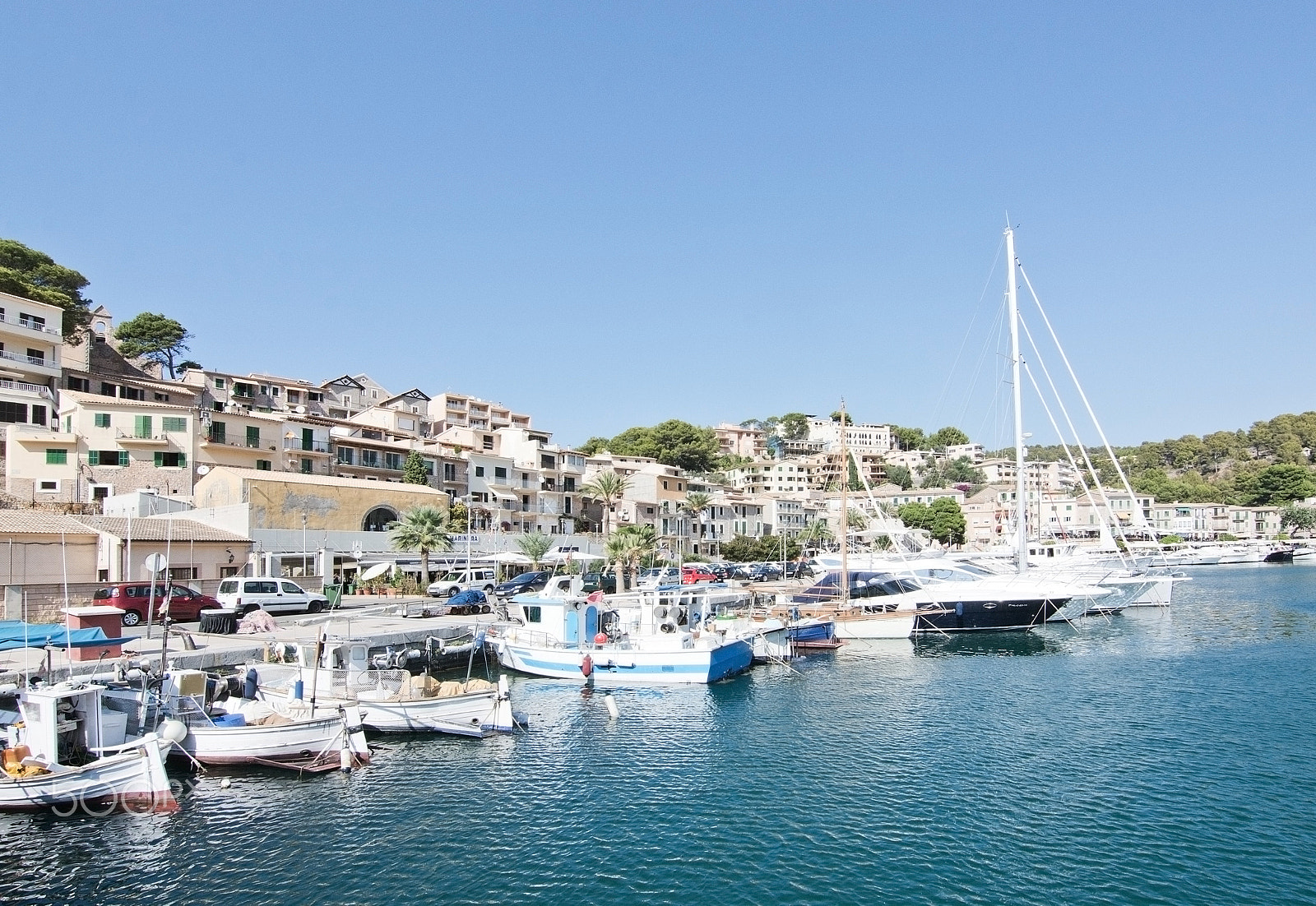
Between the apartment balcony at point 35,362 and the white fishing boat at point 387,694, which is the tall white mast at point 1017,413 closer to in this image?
the white fishing boat at point 387,694

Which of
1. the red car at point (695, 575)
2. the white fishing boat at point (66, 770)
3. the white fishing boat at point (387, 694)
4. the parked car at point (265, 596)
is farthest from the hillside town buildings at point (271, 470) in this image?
the white fishing boat at point (66, 770)

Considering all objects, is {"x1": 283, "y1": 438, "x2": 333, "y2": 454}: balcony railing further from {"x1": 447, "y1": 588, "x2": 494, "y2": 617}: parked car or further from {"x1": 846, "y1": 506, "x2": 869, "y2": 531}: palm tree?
{"x1": 846, "y1": 506, "x2": 869, "y2": 531}: palm tree

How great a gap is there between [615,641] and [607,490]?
43.3 m

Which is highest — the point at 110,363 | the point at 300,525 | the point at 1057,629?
the point at 110,363

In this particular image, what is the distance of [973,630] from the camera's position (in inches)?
2016

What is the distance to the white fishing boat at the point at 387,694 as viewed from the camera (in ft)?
83.4

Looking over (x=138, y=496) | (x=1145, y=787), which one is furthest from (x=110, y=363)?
(x=1145, y=787)

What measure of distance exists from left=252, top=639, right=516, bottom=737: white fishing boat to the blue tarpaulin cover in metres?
4.24

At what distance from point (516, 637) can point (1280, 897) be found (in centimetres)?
2731

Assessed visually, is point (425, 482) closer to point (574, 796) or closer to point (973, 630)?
point (973, 630)

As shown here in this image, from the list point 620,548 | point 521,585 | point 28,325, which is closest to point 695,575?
point 620,548

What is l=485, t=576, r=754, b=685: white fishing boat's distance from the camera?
114ft

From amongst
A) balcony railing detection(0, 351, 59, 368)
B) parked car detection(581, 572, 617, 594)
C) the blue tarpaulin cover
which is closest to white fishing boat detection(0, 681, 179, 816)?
the blue tarpaulin cover

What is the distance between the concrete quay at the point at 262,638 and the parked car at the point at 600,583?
11.7 metres
